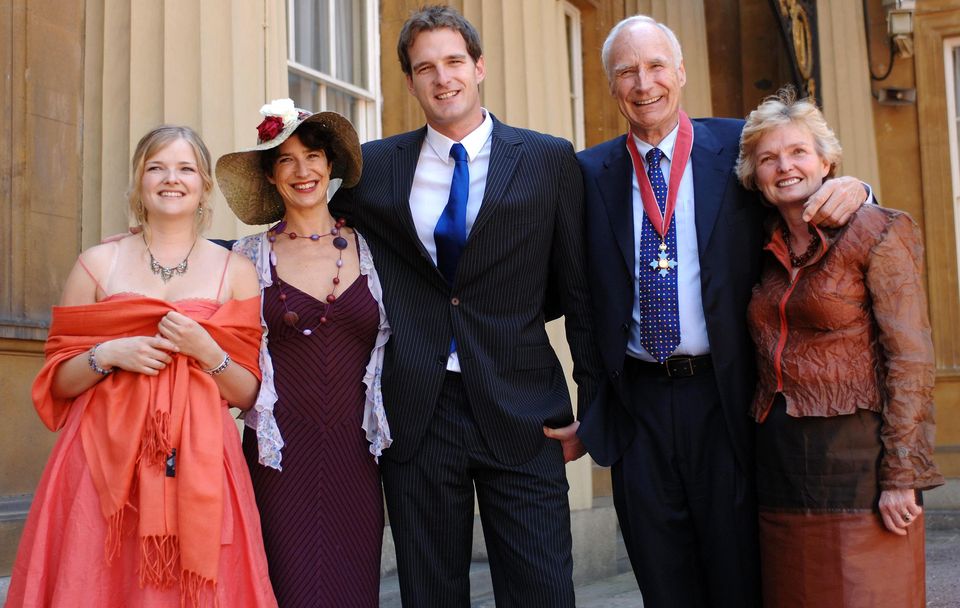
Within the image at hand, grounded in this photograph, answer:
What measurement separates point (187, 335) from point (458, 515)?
909 mm

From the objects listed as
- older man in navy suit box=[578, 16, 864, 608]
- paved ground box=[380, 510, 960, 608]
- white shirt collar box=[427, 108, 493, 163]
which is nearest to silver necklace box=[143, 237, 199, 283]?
white shirt collar box=[427, 108, 493, 163]

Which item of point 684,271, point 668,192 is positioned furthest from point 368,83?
point 684,271

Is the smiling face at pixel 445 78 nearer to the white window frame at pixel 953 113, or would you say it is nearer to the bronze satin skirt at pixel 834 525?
the bronze satin skirt at pixel 834 525

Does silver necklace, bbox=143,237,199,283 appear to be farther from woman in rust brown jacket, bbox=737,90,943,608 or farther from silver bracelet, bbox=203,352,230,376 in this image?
woman in rust brown jacket, bbox=737,90,943,608

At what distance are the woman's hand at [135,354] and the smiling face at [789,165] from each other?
1707 mm

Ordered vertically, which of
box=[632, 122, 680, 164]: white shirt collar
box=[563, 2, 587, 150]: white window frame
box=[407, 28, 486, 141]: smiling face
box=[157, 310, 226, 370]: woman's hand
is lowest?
box=[157, 310, 226, 370]: woman's hand

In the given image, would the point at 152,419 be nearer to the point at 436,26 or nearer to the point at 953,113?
the point at 436,26

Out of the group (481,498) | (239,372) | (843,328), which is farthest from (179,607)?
(843,328)

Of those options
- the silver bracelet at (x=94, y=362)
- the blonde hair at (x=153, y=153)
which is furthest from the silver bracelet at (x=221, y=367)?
the blonde hair at (x=153, y=153)

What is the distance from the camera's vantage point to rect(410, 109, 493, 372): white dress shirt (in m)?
3.27

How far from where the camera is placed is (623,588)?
648 centimetres

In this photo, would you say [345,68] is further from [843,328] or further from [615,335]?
[843,328]

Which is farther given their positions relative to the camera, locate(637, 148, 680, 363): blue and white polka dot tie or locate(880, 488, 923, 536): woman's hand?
locate(637, 148, 680, 363): blue and white polka dot tie

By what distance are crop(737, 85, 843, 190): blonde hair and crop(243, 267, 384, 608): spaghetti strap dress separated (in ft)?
3.92
